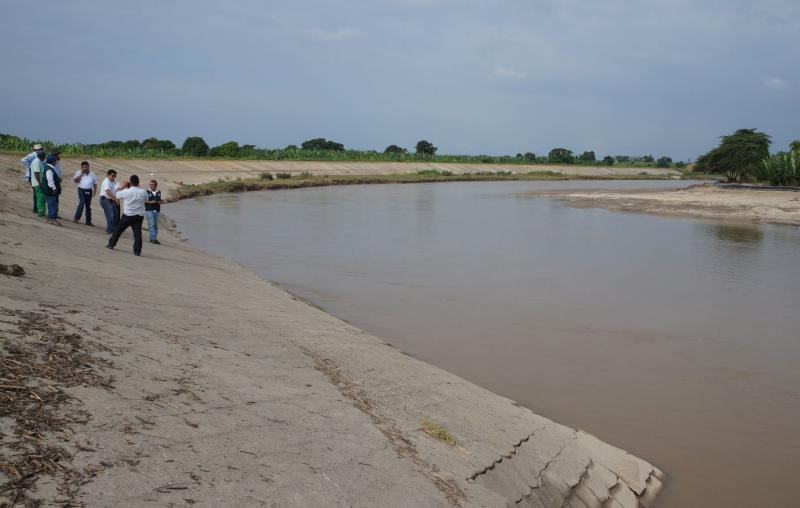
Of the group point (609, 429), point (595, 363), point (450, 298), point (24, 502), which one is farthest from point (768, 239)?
point (24, 502)

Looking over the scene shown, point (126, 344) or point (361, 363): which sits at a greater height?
point (126, 344)

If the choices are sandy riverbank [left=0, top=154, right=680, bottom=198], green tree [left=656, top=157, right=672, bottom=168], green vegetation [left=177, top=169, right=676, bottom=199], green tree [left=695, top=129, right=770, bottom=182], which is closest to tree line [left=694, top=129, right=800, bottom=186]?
green tree [left=695, top=129, right=770, bottom=182]

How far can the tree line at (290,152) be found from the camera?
5877cm

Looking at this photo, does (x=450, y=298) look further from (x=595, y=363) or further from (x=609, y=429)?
(x=609, y=429)

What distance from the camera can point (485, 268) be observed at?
710 inches

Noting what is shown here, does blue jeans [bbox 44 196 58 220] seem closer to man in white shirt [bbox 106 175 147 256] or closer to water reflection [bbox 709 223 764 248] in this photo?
man in white shirt [bbox 106 175 147 256]

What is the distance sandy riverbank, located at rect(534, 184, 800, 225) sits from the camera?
3350 centimetres

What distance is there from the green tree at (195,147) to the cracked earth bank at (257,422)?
72.3 m

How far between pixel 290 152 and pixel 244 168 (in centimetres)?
2179

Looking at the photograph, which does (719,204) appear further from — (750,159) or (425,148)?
(425,148)

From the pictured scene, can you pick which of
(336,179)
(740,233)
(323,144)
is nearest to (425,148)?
(323,144)

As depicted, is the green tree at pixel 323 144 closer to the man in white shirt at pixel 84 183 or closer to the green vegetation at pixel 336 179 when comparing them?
the green vegetation at pixel 336 179

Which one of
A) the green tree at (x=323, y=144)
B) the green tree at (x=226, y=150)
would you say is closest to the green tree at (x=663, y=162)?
the green tree at (x=323, y=144)

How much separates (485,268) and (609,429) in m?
10.5
